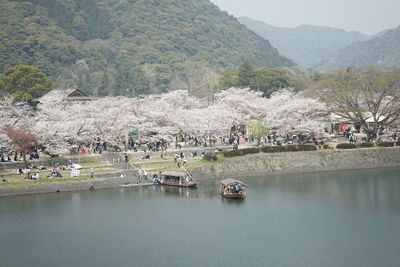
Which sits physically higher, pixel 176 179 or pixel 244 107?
pixel 244 107

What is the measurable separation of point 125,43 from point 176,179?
10096cm

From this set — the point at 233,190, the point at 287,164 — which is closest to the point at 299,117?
the point at 287,164

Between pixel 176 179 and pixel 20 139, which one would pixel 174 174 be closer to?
pixel 176 179

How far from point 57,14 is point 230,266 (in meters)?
122

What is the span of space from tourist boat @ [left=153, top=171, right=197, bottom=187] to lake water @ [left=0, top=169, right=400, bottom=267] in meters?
0.96

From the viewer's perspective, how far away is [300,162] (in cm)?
4522

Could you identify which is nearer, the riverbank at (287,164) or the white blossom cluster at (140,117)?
the riverbank at (287,164)

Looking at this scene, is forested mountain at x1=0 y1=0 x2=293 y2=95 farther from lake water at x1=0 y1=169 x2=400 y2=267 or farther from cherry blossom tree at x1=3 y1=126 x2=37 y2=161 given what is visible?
lake water at x1=0 y1=169 x2=400 y2=267

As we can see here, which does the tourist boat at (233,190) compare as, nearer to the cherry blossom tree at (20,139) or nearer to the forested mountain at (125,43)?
the cherry blossom tree at (20,139)

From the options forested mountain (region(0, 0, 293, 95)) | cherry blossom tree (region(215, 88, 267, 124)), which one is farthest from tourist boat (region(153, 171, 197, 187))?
forested mountain (region(0, 0, 293, 95))

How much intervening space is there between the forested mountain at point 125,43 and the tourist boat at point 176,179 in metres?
47.8

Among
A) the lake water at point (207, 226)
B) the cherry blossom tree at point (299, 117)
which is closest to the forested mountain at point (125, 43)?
the cherry blossom tree at point (299, 117)

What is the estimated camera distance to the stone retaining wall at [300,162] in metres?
43.3

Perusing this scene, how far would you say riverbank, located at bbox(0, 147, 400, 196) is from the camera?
4247 cm
